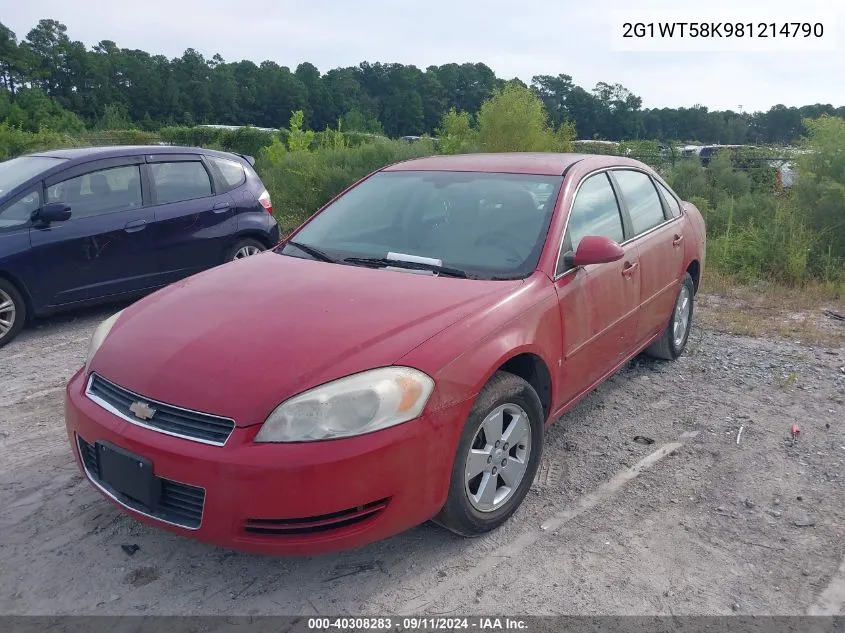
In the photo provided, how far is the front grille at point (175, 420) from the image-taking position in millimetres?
2455

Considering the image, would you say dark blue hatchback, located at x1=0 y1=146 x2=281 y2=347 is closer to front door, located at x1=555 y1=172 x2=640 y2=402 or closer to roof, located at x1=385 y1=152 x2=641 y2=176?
roof, located at x1=385 y1=152 x2=641 y2=176

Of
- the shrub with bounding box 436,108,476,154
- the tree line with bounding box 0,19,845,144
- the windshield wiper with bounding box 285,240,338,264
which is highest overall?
the tree line with bounding box 0,19,845,144

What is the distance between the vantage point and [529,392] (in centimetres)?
310

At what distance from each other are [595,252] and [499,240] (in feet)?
1.59

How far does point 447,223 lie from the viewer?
373 centimetres

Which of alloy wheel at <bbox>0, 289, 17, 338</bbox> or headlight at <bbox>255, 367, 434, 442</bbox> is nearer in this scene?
headlight at <bbox>255, 367, 434, 442</bbox>

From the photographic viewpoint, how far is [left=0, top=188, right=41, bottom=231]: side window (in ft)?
18.9

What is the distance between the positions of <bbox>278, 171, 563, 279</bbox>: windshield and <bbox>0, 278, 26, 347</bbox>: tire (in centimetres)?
307

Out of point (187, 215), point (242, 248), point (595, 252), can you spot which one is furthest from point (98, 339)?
point (242, 248)

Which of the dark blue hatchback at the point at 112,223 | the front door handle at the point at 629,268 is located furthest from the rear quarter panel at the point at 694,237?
the dark blue hatchback at the point at 112,223

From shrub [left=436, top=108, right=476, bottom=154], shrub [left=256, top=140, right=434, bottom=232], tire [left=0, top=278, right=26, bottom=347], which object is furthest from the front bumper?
shrub [left=436, top=108, right=476, bottom=154]

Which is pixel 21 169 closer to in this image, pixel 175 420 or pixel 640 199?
pixel 175 420

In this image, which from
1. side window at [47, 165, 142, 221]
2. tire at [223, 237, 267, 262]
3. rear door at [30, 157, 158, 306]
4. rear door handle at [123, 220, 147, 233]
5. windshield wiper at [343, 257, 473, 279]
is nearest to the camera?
windshield wiper at [343, 257, 473, 279]

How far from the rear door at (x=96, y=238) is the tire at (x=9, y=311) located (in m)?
0.20
